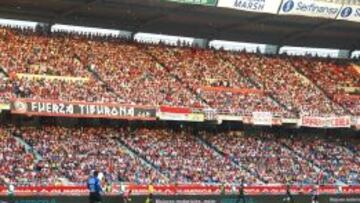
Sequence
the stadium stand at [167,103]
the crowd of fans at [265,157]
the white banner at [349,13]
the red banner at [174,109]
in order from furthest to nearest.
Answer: the white banner at [349,13] → the crowd of fans at [265,157] → the red banner at [174,109] → the stadium stand at [167,103]

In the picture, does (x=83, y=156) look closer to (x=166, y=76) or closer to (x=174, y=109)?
(x=174, y=109)

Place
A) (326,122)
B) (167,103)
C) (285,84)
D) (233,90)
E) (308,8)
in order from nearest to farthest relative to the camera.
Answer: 1. (167,103)
2. (308,8)
3. (233,90)
4. (326,122)
5. (285,84)

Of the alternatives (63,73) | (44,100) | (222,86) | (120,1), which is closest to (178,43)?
(222,86)

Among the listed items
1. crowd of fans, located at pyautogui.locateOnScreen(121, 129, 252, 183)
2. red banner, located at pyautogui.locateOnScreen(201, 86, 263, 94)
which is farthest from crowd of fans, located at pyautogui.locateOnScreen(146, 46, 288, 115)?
crowd of fans, located at pyautogui.locateOnScreen(121, 129, 252, 183)

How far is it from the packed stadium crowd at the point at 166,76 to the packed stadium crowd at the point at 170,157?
7.06 ft

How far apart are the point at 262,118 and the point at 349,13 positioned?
11096mm

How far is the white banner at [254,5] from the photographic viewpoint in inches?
2069

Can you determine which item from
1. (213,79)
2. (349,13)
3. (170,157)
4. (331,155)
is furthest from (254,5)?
(331,155)

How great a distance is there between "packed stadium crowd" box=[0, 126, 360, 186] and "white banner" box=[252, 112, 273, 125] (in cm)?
167

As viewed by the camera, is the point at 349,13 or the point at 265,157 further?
the point at 349,13

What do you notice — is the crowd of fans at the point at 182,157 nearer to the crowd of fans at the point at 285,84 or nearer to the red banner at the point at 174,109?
the red banner at the point at 174,109

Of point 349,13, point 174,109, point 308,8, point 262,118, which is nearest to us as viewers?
point 174,109

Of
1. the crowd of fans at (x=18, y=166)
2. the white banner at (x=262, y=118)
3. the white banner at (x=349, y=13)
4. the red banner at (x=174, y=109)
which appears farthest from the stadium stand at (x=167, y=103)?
the white banner at (x=349, y=13)

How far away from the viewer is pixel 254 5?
176 ft
